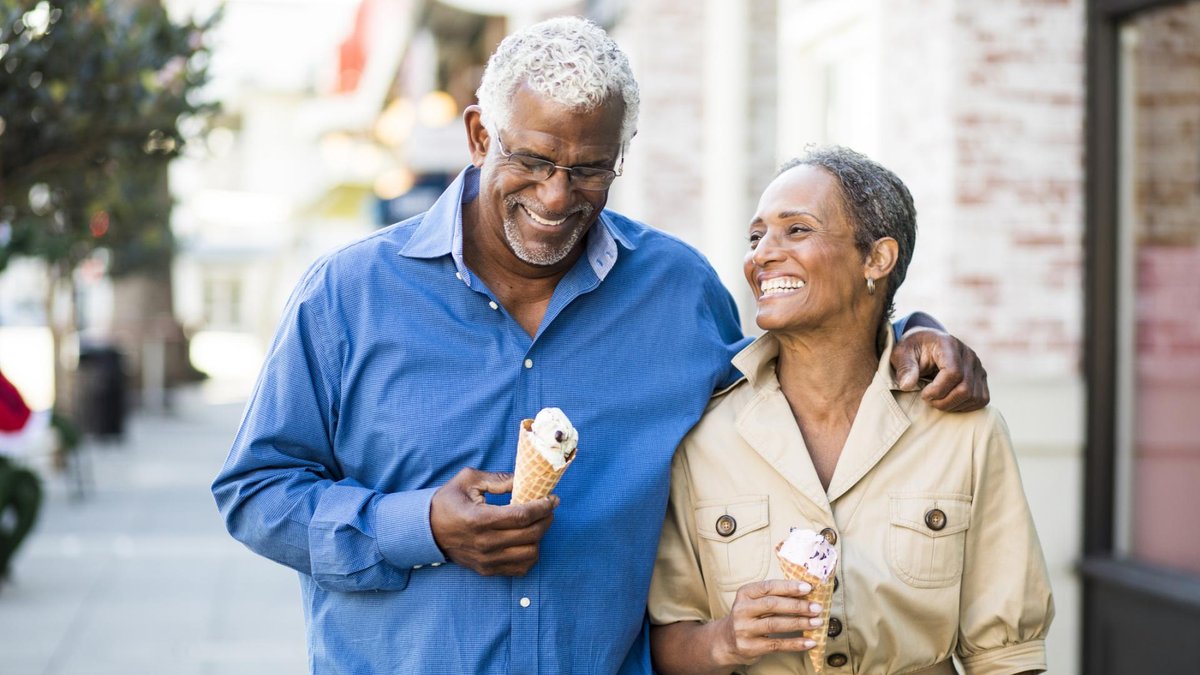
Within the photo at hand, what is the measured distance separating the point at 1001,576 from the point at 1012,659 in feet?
0.55

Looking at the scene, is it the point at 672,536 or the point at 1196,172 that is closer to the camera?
the point at 672,536

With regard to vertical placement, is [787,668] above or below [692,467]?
below

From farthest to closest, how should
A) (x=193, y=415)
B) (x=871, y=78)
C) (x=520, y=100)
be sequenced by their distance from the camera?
(x=193, y=415) → (x=871, y=78) → (x=520, y=100)

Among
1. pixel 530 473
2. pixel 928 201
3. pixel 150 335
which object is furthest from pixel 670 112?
pixel 150 335

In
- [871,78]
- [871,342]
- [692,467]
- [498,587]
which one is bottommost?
[498,587]

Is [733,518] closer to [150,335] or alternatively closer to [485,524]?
[485,524]

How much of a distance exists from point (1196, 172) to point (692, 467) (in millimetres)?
3497

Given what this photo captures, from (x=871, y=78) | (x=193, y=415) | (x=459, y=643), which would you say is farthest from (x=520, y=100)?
(x=193, y=415)

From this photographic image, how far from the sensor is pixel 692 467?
115 inches

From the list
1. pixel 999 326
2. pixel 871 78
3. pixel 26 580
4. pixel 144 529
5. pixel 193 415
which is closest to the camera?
pixel 999 326

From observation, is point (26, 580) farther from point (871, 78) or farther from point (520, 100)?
point (520, 100)

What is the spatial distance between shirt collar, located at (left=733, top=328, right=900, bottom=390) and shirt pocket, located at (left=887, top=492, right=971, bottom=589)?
287 millimetres

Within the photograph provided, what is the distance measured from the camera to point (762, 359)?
9.70ft

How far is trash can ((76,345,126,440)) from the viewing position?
52.9 ft
